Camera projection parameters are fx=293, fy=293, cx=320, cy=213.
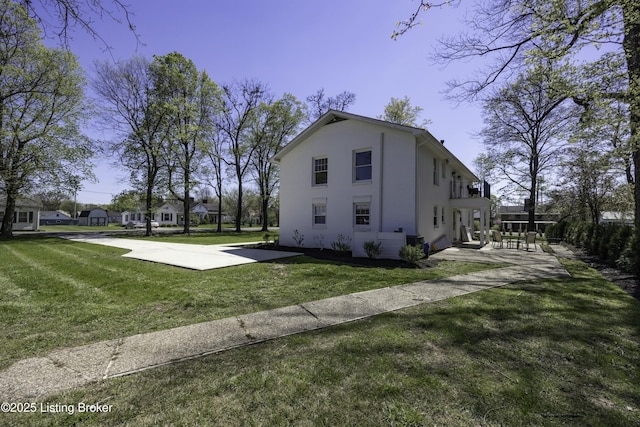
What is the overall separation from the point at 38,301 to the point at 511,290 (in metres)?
Result: 9.77

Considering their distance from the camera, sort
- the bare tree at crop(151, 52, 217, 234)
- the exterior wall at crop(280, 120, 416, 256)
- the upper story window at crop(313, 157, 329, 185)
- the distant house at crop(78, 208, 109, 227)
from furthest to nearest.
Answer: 1. the distant house at crop(78, 208, 109, 227)
2. the bare tree at crop(151, 52, 217, 234)
3. the upper story window at crop(313, 157, 329, 185)
4. the exterior wall at crop(280, 120, 416, 256)

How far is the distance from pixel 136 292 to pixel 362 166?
10.4 meters

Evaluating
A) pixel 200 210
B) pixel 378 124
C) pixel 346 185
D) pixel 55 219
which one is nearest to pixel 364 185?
pixel 346 185

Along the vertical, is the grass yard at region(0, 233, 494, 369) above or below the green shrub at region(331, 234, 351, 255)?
below

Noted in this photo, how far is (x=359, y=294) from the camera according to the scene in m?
6.22

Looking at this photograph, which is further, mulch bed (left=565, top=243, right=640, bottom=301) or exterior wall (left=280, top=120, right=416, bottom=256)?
exterior wall (left=280, top=120, right=416, bottom=256)

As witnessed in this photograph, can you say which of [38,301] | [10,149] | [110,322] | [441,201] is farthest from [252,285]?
[10,149]

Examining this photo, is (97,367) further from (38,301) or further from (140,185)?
(140,185)

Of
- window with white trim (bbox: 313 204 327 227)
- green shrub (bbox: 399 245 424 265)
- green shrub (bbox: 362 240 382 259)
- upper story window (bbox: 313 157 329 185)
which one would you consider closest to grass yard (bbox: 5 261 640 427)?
green shrub (bbox: 399 245 424 265)

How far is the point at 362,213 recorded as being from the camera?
1377 centimetres

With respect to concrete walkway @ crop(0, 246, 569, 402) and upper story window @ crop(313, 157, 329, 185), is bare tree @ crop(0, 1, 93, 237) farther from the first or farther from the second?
concrete walkway @ crop(0, 246, 569, 402)

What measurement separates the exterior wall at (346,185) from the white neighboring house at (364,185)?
0.04 metres

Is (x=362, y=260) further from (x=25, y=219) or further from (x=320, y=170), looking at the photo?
(x=25, y=219)

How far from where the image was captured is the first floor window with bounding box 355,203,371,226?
1361cm
